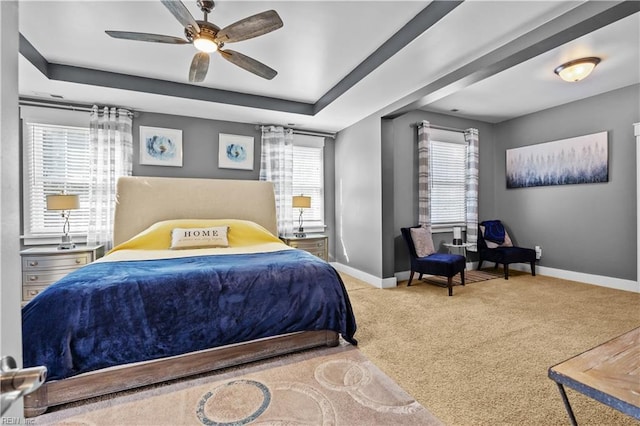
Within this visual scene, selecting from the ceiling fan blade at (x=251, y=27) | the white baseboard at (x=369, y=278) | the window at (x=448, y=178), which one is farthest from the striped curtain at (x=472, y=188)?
the ceiling fan blade at (x=251, y=27)

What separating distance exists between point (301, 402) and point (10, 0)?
80.8 inches

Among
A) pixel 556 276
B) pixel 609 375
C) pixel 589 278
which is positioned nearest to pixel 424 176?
Answer: pixel 556 276

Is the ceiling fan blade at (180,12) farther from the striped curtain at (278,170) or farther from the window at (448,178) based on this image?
the window at (448,178)

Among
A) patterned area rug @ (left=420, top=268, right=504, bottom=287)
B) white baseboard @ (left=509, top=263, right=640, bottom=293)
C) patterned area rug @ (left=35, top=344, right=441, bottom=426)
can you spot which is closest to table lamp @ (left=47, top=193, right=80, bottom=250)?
patterned area rug @ (left=35, top=344, right=441, bottom=426)

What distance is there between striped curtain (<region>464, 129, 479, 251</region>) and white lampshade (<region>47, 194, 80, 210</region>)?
566 centimetres

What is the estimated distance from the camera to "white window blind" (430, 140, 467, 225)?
514 centimetres

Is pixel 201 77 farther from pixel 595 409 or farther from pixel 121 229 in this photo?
pixel 595 409

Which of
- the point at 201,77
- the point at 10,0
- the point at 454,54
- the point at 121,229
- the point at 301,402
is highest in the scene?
the point at 454,54

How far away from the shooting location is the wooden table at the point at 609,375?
3.81 feet

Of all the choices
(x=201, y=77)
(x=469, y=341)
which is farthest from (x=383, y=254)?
(x=201, y=77)

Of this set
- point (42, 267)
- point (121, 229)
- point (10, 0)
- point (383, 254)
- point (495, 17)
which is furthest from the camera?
point (383, 254)

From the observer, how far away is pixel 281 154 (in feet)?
16.2

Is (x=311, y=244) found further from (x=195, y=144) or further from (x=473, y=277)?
(x=473, y=277)

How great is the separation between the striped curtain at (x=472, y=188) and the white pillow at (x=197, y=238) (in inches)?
157
